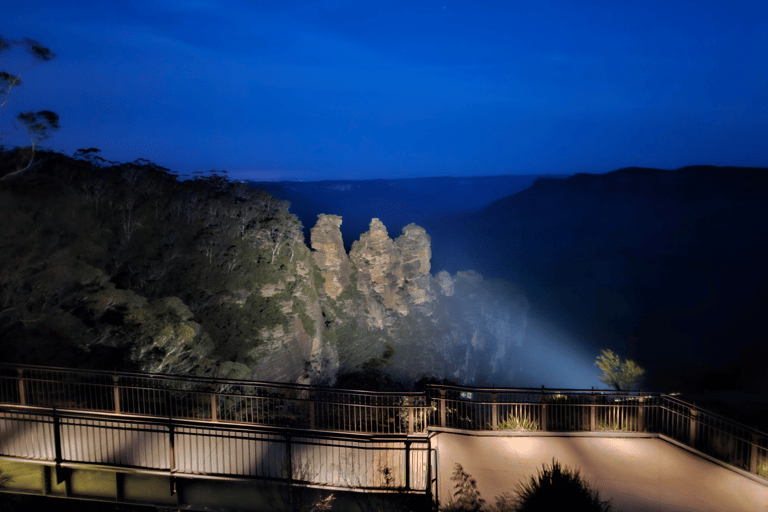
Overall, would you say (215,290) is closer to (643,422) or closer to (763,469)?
(643,422)

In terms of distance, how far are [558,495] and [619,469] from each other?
212 cm

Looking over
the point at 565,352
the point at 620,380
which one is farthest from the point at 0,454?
the point at 565,352

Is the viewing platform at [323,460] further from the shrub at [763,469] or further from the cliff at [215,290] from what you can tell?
the cliff at [215,290]

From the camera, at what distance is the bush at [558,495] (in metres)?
6.45

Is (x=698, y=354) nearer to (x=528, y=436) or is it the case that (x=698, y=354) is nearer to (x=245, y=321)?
(x=245, y=321)

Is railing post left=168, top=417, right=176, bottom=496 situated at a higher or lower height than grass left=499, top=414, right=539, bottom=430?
higher

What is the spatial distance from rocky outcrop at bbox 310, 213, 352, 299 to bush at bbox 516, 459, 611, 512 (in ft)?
127

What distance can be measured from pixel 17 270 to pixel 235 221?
1984cm

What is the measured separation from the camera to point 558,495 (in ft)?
21.7

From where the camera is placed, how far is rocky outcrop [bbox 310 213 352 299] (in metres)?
44.8

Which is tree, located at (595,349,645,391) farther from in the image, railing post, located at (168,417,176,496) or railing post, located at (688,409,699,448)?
railing post, located at (168,417,176,496)

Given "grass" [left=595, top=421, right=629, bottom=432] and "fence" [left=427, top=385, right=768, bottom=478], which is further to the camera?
"grass" [left=595, top=421, right=629, bottom=432]

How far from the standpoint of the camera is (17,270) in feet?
45.2

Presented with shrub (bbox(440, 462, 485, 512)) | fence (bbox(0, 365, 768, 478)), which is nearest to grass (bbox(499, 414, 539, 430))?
fence (bbox(0, 365, 768, 478))
